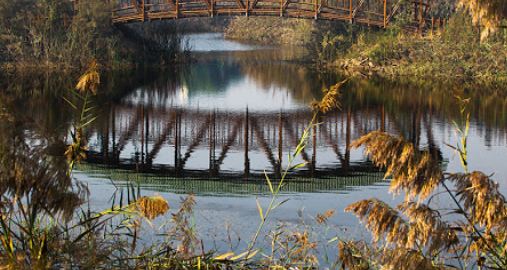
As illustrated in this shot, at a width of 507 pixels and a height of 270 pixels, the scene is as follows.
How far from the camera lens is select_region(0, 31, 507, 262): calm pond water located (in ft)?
49.6

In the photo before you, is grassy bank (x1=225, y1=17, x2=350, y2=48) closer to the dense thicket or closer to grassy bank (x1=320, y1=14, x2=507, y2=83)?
grassy bank (x1=320, y1=14, x2=507, y2=83)

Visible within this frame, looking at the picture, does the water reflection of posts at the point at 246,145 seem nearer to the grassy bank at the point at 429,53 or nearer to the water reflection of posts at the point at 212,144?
the water reflection of posts at the point at 212,144

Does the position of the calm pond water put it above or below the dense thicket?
below

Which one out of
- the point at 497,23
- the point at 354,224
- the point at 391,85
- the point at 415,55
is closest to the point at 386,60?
the point at 415,55

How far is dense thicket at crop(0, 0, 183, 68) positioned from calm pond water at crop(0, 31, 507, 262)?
2.74 m

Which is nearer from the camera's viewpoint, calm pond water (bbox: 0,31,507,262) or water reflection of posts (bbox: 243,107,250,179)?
calm pond water (bbox: 0,31,507,262)

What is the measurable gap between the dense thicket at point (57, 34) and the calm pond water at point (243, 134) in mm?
2740

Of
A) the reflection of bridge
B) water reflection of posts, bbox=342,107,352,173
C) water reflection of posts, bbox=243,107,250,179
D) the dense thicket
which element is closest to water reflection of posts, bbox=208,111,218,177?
water reflection of posts, bbox=243,107,250,179

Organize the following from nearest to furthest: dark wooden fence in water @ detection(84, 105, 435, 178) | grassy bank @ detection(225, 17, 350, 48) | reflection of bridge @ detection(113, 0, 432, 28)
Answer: dark wooden fence in water @ detection(84, 105, 435, 178), reflection of bridge @ detection(113, 0, 432, 28), grassy bank @ detection(225, 17, 350, 48)

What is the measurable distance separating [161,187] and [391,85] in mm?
22790

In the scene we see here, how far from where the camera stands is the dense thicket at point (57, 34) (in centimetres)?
4328

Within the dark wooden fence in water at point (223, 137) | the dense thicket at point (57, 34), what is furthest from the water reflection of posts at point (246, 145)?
the dense thicket at point (57, 34)

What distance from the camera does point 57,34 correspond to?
44344 millimetres

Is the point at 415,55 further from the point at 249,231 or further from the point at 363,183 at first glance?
the point at 249,231
